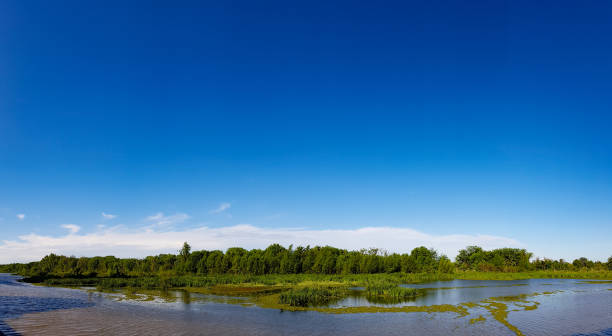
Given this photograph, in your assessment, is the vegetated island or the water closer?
the water

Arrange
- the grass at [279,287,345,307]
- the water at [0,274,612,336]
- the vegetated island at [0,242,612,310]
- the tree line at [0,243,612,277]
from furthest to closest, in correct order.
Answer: the tree line at [0,243,612,277] → the vegetated island at [0,242,612,310] → the grass at [279,287,345,307] → the water at [0,274,612,336]

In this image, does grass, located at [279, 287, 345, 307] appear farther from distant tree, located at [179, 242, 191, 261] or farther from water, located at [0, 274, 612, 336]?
distant tree, located at [179, 242, 191, 261]

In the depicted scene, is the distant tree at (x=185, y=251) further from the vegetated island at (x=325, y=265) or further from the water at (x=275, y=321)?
the water at (x=275, y=321)

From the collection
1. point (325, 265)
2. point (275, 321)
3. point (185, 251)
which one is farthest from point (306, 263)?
point (275, 321)

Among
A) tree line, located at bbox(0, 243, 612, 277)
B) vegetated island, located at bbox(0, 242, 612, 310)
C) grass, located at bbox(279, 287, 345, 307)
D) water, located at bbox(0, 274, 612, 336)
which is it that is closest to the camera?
water, located at bbox(0, 274, 612, 336)

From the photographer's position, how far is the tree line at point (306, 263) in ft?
323

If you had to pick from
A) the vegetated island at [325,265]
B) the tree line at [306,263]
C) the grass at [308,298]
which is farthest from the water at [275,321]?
the tree line at [306,263]

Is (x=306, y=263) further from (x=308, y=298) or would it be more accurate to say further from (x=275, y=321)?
(x=275, y=321)

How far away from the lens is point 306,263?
100375mm

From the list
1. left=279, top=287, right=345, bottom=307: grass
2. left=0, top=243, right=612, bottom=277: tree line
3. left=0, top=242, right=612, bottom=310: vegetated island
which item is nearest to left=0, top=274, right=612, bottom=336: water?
left=279, top=287, right=345, bottom=307: grass

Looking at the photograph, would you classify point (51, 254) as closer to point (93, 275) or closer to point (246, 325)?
point (93, 275)

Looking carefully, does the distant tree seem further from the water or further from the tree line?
the water

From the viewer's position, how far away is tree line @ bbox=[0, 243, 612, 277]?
98.4m

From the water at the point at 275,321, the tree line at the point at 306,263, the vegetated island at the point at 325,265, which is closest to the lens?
the water at the point at 275,321
